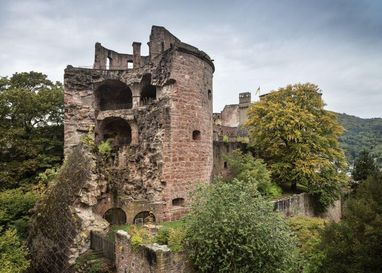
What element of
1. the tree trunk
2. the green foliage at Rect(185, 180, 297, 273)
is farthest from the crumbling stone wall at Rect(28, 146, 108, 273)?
the tree trunk

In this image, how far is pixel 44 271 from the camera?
1254cm

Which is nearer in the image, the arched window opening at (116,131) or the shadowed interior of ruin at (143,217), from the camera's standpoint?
the shadowed interior of ruin at (143,217)

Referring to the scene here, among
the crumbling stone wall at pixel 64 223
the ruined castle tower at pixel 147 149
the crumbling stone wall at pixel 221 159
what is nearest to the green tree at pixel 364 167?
the crumbling stone wall at pixel 221 159

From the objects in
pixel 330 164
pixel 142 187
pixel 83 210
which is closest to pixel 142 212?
pixel 142 187

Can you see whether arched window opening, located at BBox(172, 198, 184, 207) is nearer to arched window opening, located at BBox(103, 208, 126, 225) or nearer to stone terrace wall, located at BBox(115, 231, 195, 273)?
arched window opening, located at BBox(103, 208, 126, 225)

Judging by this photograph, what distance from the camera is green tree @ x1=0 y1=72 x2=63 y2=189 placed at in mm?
18297

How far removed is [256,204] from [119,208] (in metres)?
9.43

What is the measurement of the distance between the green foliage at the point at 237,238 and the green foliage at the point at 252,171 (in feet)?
24.4

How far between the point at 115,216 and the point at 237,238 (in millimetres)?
10062

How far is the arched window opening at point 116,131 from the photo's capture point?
1930 centimetres

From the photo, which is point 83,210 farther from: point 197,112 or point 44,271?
point 197,112

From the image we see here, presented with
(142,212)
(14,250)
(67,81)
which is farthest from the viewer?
(67,81)

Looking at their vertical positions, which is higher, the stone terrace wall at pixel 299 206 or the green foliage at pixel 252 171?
the green foliage at pixel 252 171

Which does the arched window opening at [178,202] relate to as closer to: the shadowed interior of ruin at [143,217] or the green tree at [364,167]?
the shadowed interior of ruin at [143,217]
